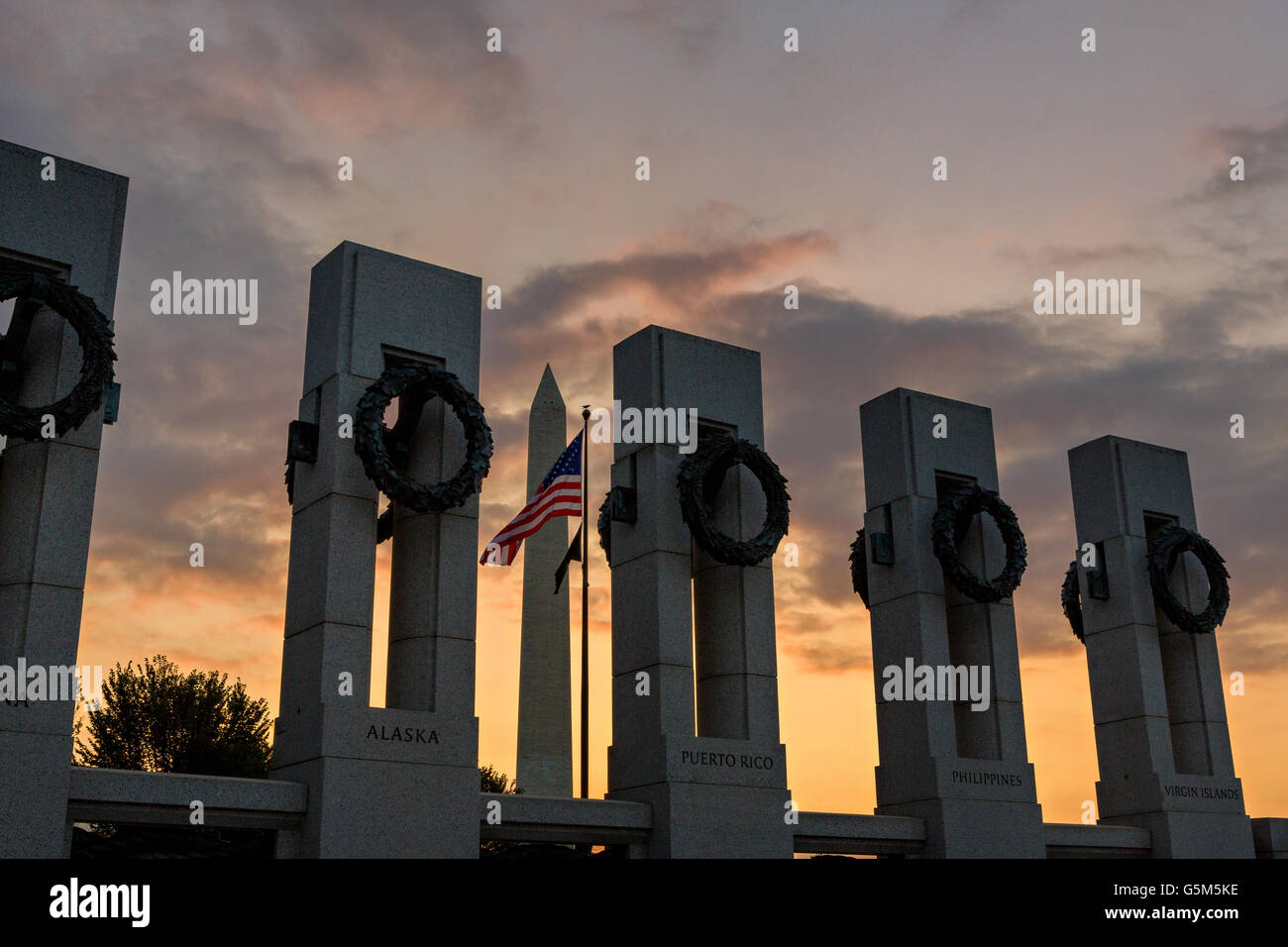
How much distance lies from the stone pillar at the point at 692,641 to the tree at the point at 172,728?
1044 inches

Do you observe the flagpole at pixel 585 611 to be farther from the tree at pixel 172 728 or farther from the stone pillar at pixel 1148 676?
the tree at pixel 172 728

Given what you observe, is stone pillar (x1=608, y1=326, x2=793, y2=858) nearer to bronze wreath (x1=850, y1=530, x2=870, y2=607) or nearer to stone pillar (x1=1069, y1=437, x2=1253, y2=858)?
bronze wreath (x1=850, y1=530, x2=870, y2=607)

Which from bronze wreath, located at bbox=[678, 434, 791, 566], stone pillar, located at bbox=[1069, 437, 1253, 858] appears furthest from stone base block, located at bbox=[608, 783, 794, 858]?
stone pillar, located at bbox=[1069, 437, 1253, 858]

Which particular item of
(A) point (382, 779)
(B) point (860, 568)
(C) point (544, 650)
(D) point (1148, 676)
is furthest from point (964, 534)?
(C) point (544, 650)

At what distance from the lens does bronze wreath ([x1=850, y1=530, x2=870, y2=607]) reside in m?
27.0

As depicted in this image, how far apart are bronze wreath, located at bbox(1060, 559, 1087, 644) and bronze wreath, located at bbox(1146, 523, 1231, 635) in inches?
65.2

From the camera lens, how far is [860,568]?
88.9 ft

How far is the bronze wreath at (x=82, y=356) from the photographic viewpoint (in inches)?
696

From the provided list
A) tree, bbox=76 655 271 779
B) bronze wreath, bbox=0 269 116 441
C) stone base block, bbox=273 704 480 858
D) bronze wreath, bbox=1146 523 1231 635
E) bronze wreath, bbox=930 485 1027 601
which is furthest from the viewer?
tree, bbox=76 655 271 779

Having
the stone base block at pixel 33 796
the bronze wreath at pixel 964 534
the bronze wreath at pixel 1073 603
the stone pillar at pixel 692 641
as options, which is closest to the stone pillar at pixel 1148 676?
the bronze wreath at pixel 1073 603
